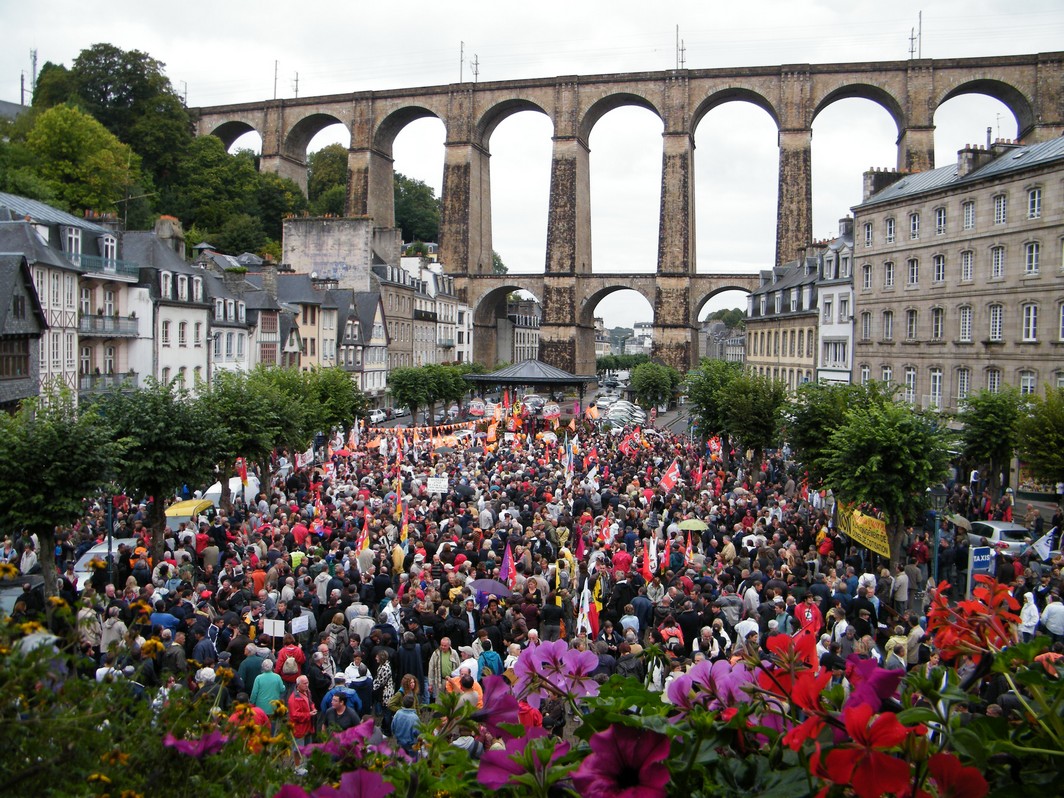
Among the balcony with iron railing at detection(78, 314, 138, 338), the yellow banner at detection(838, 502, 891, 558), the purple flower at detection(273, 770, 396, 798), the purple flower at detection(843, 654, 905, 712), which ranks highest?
the balcony with iron railing at detection(78, 314, 138, 338)

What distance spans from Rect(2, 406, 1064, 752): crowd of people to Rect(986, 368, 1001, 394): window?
7.45m

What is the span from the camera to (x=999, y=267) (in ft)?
108

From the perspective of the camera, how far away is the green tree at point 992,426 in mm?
26734

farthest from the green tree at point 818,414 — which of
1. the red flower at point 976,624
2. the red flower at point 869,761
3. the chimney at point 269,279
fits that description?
the chimney at point 269,279

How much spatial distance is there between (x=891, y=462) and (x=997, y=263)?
16814 millimetres

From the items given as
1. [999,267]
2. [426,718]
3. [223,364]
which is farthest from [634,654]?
[223,364]

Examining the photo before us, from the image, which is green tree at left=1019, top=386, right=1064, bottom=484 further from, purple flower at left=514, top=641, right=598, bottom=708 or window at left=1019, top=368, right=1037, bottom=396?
purple flower at left=514, top=641, right=598, bottom=708

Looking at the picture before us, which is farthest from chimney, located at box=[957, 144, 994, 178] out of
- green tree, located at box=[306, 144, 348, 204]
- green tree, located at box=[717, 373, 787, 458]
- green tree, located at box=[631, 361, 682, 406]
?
green tree, located at box=[306, 144, 348, 204]

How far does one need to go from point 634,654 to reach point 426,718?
8.43 feet

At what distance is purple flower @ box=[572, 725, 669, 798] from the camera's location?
224 cm

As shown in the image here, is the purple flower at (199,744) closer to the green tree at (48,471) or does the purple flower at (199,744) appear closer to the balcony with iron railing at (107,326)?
the green tree at (48,471)

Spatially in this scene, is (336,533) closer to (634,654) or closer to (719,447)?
(634,654)

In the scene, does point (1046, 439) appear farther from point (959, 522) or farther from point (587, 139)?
point (587, 139)

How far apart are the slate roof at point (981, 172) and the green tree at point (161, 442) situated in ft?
88.2
